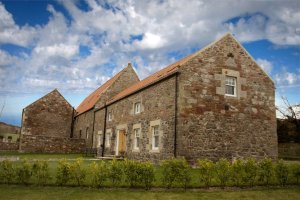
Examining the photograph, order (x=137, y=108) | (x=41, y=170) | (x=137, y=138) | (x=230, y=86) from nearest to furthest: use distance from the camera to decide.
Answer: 1. (x=41, y=170)
2. (x=230, y=86)
3. (x=137, y=138)
4. (x=137, y=108)

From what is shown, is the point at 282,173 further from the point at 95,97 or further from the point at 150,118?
the point at 95,97

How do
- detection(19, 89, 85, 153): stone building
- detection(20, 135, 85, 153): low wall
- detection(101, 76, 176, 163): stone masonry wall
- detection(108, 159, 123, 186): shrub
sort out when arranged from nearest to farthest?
detection(108, 159, 123, 186): shrub, detection(101, 76, 176, 163): stone masonry wall, detection(20, 135, 85, 153): low wall, detection(19, 89, 85, 153): stone building

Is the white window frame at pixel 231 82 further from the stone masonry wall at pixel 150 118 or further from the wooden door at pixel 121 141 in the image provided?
the wooden door at pixel 121 141

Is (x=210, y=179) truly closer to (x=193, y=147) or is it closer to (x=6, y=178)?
(x=193, y=147)

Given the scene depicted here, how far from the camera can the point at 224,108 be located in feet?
55.0

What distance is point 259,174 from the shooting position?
1147cm

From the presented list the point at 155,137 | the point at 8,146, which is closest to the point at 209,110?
the point at 155,137

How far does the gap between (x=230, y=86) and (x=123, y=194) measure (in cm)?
1093

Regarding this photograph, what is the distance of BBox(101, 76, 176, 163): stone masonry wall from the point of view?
16.4 metres

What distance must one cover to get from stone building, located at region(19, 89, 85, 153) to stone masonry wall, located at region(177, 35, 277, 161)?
20.2 meters

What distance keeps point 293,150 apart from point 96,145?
2077 centimetres

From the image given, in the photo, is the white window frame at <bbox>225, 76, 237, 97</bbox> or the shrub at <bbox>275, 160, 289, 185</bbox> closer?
the shrub at <bbox>275, 160, 289, 185</bbox>

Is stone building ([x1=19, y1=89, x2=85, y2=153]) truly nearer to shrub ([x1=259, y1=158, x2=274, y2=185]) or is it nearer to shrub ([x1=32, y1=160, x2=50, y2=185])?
shrub ([x1=32, y1=160, x2=50, y2=185])

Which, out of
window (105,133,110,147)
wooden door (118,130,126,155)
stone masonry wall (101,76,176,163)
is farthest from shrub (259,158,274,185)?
window (105,133,110,147)
